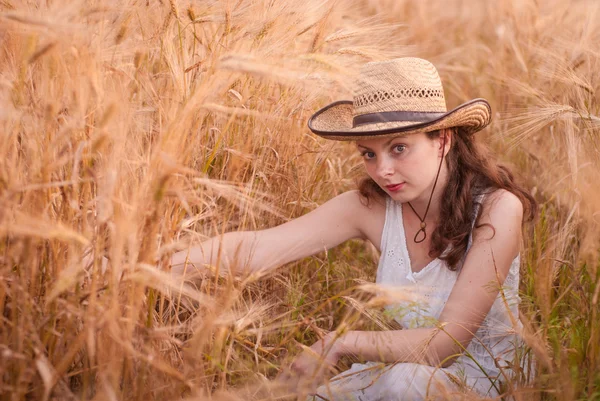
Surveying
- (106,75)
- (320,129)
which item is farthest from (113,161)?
(320,129)

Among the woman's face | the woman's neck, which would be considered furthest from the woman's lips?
the woman's neck

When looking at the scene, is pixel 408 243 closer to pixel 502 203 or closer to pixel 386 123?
pixel 502 203

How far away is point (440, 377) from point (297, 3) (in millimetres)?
1306

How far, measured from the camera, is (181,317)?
2217mm

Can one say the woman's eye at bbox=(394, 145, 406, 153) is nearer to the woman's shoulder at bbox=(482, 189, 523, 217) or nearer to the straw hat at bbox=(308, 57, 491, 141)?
the straw hat at bbox=(308, 57, 491, 141)

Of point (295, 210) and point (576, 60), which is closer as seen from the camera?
point (295, 210)

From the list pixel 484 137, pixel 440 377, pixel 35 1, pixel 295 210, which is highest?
pixel 35 1

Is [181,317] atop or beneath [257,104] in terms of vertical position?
beneath

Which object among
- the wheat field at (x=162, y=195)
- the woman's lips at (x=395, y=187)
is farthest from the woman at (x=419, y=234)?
the wheat field at (x=162, y=195)

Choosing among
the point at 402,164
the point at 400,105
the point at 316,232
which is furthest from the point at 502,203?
Answer: the point at 316,232

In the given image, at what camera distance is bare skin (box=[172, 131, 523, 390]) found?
6.47ft

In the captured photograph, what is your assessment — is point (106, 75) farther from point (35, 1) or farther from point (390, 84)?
point (390, 84)

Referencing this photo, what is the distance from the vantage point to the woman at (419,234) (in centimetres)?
203

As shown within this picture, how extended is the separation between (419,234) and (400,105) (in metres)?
0.51
